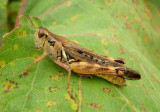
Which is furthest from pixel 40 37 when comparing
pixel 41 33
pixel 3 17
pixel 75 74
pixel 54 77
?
pixel 3 17

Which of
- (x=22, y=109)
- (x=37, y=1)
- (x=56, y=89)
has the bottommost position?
(x=22, y=109)

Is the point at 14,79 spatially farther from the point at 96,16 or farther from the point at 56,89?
the point at 96,16

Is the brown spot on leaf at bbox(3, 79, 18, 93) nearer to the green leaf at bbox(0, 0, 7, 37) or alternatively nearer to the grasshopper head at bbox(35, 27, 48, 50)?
the grasshopper head at bbox(35, 27, 48, 50)

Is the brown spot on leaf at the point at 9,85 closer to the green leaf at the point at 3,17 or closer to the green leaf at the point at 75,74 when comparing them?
the green leaf at the point at 75,74

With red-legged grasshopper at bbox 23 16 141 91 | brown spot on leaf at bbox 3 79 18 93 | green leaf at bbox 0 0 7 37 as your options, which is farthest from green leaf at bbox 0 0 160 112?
green leaf at bbox 0 0 7 37

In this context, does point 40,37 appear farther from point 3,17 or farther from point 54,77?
point 3,17

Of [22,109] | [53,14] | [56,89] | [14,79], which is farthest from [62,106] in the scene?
[53,14]

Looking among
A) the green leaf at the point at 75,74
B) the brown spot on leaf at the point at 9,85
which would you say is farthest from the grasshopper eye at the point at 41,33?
the brown spot on leaf at the point at 9,85
